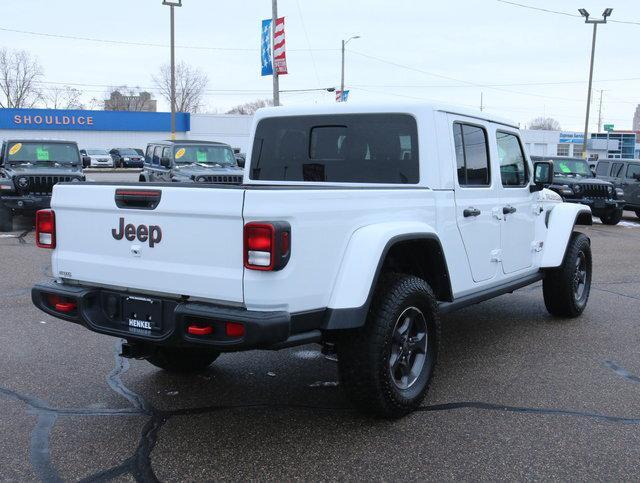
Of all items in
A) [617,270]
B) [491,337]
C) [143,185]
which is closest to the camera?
[143,185]

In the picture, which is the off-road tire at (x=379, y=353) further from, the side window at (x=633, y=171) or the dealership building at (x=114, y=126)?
the dealership building at (x=114, y=126)

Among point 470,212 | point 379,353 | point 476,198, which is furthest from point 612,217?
point 379,353

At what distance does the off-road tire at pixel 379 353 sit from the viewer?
12.4 ft

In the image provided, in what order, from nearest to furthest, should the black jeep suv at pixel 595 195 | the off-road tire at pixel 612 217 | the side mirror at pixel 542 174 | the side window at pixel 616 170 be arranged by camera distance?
the side mirror at pixel 542 174
the black jeep suv at pixel 595 195
the off-road tire at pixel 612 217
the side window at pixel 616 170

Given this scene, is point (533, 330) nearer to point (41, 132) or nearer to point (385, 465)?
point (385, 465)

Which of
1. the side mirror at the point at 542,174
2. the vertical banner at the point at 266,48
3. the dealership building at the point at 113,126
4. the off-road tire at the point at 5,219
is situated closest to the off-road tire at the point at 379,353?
the side mirror at the point at 542,174

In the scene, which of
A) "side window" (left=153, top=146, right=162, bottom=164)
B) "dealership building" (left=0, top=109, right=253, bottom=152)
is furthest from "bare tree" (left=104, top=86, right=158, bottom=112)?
"side window" (left=153, top=146, right=162, bottom=164)

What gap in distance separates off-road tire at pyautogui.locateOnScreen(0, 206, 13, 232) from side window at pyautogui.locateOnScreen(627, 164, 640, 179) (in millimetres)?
15960

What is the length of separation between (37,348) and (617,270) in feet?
27.2

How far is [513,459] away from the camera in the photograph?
361 centimetres

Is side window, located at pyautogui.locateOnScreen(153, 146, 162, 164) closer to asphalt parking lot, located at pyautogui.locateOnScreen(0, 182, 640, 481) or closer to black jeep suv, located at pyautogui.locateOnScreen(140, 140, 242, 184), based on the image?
black jeep suv, located at pyautogui.locateOnScreen(140, 140, 242, 184)

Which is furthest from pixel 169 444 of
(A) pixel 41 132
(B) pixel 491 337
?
(A) pixel 41 132

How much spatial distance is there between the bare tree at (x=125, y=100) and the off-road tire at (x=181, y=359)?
9183cm

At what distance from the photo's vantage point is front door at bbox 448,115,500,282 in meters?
4.84
